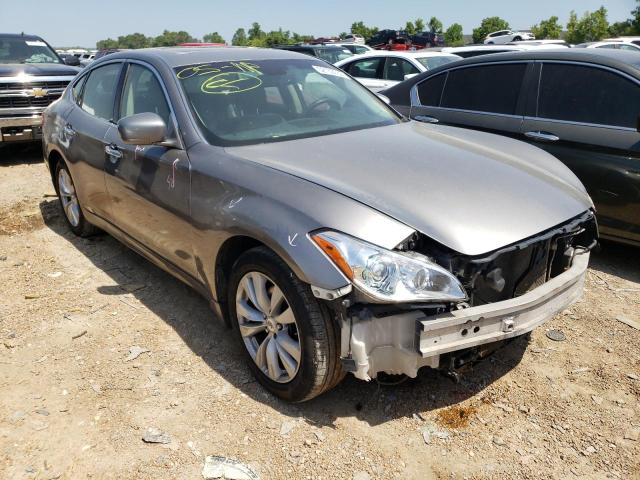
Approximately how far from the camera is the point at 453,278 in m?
2.26

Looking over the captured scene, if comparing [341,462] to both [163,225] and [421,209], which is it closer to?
[421,209]

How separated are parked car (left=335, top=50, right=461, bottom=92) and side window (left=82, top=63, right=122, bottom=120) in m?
5.37

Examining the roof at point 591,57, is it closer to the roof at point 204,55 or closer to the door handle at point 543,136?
the door handle at point 543,136

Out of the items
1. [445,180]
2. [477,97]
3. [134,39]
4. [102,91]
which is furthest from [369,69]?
[134,39]

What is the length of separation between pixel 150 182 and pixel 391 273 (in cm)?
180

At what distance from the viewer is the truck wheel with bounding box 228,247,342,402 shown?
7.89ft

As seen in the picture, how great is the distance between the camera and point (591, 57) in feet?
14.1

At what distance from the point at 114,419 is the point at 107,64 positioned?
9.25 ft

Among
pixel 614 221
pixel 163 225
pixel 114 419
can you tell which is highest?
pixel 163 225

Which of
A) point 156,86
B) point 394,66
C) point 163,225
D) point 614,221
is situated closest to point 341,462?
point 163,225

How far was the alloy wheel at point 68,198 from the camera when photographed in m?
4.93

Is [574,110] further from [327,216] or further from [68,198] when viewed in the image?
[68,198]

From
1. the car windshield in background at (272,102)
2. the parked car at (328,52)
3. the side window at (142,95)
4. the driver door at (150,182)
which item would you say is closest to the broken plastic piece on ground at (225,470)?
the driver door at (150,182)

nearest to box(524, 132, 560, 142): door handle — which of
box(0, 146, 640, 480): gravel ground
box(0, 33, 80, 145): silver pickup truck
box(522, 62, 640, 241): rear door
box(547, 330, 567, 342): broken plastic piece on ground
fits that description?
box(522, 62, 640, 241): rear door
